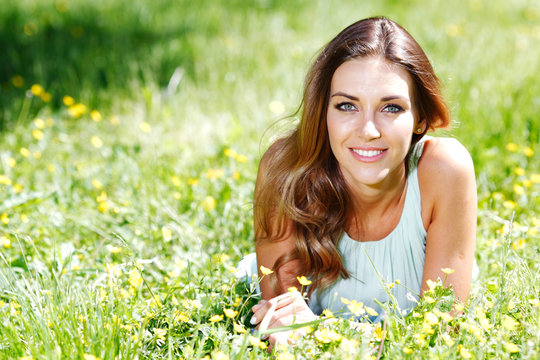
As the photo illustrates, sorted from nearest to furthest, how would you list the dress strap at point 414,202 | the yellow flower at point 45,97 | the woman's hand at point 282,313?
the woman's hand at point 282,313 < the dress strap at point 414,202 < the yellow flower at point 45,97

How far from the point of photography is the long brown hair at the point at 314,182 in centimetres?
241

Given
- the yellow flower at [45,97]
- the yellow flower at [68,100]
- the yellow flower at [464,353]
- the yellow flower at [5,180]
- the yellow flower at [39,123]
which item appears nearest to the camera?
the yellow flower at [464,353]

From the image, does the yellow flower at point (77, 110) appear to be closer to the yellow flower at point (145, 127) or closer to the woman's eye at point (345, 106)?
the yellow flower at point (145, 127)

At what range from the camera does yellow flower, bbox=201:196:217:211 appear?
3078 mm

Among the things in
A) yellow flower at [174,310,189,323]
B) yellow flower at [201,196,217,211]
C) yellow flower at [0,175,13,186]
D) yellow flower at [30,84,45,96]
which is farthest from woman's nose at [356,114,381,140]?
yellow flower at [30,84,45,96]

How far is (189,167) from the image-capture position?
3693 millimetres

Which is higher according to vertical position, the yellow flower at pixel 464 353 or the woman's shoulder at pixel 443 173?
the woman's shoulder at pixel 443 173

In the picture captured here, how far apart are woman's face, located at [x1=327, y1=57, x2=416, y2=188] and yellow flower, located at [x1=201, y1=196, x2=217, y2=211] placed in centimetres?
94

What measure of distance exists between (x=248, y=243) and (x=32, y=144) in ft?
5.96

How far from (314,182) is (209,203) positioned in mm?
732

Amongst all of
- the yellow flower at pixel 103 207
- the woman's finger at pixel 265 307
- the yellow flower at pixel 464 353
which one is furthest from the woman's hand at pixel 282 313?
the yellow flower at pixel 103 207

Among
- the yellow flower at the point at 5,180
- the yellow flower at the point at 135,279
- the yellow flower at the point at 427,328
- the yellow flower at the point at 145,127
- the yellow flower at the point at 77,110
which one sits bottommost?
the yellow flower at the point at 427,328

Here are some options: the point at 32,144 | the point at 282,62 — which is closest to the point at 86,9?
the point at 282,62

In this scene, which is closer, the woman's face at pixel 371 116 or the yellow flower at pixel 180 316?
the yellow flower at pixel 180 316
